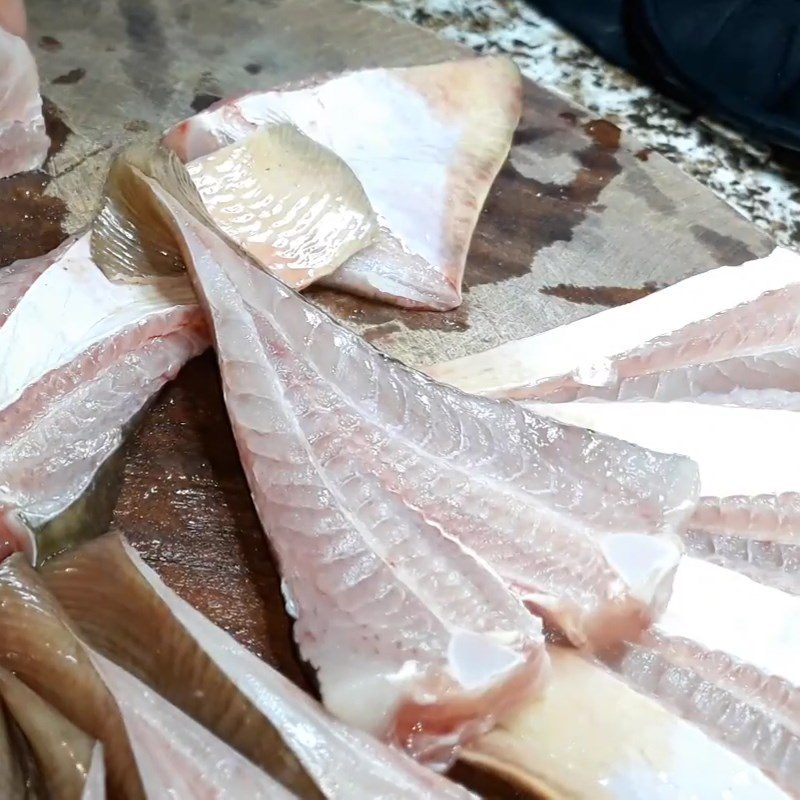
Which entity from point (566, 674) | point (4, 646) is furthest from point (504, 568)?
point (4, 646)

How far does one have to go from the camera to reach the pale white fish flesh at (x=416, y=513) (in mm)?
968

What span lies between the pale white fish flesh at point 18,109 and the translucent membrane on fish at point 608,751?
4.40ft

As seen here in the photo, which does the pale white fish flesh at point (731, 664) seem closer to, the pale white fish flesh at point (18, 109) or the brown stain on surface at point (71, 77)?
the pale white fish flesh at point (18, 109)

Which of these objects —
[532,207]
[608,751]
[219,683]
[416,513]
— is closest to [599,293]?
[532,207]

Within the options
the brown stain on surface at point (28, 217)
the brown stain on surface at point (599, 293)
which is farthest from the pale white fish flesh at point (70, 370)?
the brown stain on surface at point (599, 293)

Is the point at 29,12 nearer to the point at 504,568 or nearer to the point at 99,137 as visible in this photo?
the point at 99,137

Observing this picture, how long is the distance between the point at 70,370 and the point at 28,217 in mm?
497

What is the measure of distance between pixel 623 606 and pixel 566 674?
108 mm

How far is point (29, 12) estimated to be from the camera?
6.29 ft

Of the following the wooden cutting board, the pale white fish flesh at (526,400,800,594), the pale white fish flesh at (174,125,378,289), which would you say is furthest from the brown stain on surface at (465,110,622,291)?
the pale white fish flesh at (526,400,800,594)

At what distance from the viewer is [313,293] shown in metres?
1.54

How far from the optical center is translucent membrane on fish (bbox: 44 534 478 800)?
89 centimetres

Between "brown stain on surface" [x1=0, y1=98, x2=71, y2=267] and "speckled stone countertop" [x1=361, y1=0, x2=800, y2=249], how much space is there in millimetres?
1225

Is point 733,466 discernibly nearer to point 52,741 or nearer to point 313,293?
point 313,293
